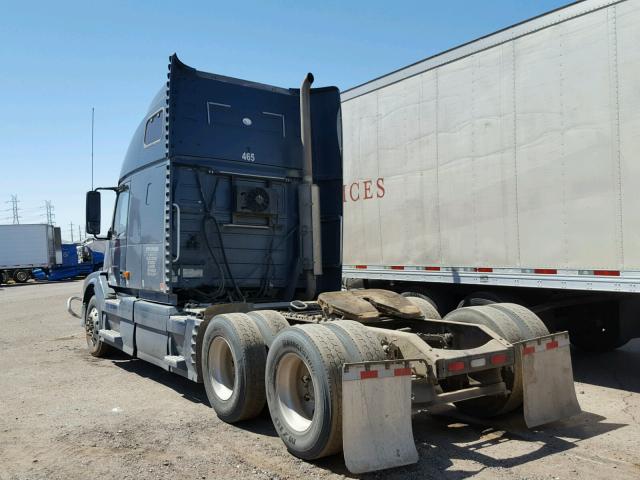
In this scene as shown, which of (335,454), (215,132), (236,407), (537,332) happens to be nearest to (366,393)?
(335,454)

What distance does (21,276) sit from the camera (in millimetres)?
37156

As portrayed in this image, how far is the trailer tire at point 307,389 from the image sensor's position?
4062mm

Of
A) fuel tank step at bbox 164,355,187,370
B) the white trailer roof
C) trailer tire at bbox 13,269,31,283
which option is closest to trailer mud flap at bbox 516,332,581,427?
fuel tank step at bbox 164,355,187,370

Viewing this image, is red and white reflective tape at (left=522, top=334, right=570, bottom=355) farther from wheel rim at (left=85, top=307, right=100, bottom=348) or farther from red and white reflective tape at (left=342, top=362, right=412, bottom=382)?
wheel rim at (left=85, top=307, right=100, bottom=348)

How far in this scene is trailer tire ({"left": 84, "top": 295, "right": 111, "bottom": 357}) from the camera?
8.83 meters

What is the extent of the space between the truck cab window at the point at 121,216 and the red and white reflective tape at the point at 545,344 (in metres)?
5.59

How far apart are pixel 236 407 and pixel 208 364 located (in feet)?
2.21

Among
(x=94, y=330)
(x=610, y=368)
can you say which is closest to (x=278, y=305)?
(x=94, y=330)

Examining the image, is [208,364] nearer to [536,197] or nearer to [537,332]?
[537,332]

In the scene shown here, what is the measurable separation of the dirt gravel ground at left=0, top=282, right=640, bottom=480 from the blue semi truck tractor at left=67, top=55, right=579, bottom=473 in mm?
226

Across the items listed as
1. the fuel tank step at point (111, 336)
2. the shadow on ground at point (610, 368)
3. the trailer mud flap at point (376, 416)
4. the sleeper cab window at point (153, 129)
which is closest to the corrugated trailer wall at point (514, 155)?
the shadow on ground at point (610, 368)

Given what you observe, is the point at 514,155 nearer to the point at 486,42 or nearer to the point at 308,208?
the point at 486,42

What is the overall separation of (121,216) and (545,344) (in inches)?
237

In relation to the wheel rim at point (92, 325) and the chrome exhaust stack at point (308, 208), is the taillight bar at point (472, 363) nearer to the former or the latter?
the chrome exhaust stack at point (308, 208)
